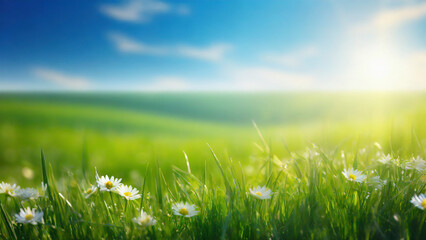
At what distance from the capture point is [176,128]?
686 inches

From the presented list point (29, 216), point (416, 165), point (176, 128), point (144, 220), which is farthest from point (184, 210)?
point (176, 128)

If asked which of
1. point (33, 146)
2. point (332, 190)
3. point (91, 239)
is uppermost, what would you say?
point (332, 190)

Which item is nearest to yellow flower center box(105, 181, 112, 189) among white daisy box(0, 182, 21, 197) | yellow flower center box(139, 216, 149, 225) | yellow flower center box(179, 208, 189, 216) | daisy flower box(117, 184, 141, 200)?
daisy flower box(117, 184, 141, 200)

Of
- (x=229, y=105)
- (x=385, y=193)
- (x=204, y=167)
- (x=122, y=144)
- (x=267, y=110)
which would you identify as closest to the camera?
(x=385, y=193)

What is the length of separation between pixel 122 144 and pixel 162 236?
9.09 metres

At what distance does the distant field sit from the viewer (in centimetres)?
299

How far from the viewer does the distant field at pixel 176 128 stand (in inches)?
118

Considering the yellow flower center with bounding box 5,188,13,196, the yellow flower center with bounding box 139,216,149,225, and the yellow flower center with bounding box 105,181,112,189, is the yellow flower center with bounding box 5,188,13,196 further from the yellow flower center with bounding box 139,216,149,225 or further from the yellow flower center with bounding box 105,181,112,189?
the yellow flower center with bounding box 139,216,149,225

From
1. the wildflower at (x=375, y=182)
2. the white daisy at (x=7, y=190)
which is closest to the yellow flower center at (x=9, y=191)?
the white daisy at (x=7, y=190)

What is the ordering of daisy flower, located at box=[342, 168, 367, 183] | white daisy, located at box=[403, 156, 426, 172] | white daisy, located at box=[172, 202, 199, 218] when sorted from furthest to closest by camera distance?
white daisy, located at box=[403, 156, 426, 172] → daisy flower, located at box=[342, 168, 367, 183] → white daisy, located at box=[172, 202, 199, 218]

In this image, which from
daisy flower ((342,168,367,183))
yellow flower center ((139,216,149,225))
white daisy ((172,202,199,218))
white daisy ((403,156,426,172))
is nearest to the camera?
yellow flower center ((139,216,149,225))

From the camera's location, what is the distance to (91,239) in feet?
4.90

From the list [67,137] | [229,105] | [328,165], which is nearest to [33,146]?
[67,137]

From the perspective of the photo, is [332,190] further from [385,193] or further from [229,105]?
[229,105]
